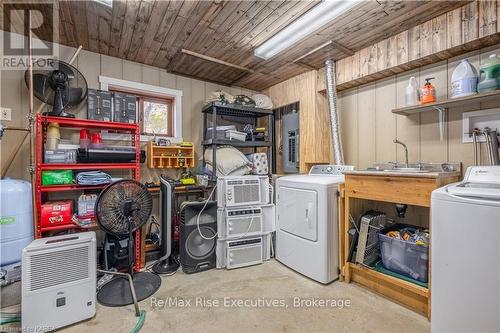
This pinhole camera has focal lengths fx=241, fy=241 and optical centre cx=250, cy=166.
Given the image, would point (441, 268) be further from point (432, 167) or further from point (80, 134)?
point (80, 134)

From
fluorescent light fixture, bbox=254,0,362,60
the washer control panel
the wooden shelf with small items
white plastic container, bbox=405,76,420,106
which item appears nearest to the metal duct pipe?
the washer control panel

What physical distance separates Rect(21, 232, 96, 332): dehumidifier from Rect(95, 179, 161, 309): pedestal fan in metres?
0.19

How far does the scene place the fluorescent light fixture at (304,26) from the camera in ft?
6.14

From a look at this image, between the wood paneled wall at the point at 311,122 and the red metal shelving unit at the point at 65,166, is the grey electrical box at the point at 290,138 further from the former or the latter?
A: the red metal shelving unit at the point at 65,166

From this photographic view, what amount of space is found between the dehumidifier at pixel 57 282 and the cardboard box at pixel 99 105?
4.53 feet

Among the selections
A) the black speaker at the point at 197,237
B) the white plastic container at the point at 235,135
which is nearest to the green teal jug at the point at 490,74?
the white plastic container at the point at 235,135

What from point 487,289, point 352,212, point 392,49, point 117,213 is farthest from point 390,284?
point 117,213

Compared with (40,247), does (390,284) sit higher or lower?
lower

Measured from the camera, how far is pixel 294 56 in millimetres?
2725

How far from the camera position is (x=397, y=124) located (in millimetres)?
2484

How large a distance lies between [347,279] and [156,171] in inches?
95.6

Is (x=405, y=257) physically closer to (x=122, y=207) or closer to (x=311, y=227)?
(x=311, y=227)

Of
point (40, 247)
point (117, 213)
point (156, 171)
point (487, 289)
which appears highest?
point (156, 171)

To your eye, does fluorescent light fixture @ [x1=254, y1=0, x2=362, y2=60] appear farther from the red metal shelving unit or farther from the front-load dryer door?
the red metal shelving unit
